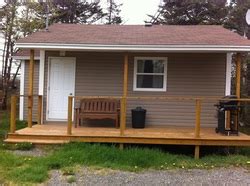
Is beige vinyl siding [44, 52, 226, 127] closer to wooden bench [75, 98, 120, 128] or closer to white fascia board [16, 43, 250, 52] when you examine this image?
wooden bench [75, 98, 120, 128]

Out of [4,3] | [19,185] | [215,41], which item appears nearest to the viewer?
[19,185]

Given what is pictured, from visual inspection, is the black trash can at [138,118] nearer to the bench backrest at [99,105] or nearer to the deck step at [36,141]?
the bench backrest at [99,105]

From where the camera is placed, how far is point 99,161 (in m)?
8.23

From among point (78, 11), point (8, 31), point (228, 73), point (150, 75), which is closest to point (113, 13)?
point (78, 11)

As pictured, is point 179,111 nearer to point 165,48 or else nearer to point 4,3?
point 165,48

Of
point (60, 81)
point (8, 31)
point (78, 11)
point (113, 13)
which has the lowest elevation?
point (60, 81)

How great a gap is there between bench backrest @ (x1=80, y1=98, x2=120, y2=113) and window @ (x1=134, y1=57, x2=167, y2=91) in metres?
0.92

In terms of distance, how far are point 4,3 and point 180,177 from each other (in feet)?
49.1

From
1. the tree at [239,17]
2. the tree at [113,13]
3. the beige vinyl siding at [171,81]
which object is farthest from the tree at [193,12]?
the beige vinyl siding at [171,81]

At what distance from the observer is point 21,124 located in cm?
1380

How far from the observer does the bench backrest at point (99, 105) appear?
11.1 meters

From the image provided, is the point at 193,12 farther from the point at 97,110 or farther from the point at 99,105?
the point at 97,110

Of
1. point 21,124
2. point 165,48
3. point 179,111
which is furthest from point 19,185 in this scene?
point 21,124

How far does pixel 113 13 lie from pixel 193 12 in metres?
10.2
